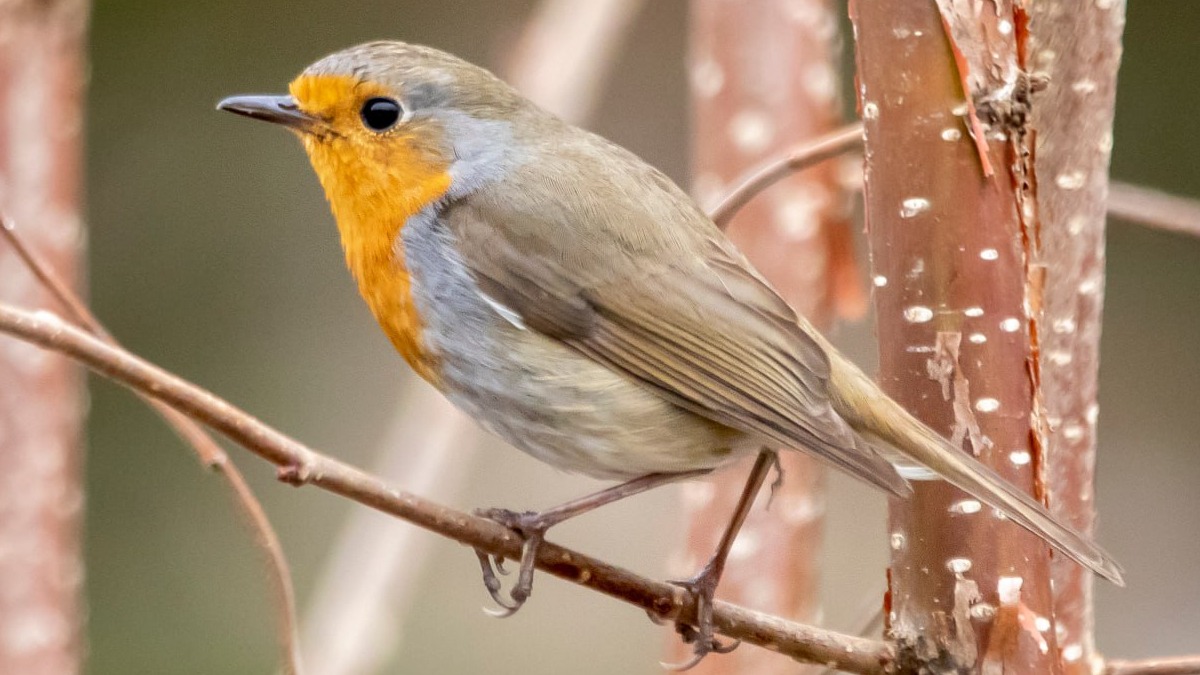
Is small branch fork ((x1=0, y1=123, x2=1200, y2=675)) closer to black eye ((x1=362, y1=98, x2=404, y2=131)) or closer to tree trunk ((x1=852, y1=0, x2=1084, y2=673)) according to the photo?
tree trunk ((x1=852, y1=0, x2=1084, y2=673))

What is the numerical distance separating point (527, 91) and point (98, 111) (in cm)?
390

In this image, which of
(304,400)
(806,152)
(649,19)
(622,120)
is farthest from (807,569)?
(649,19)

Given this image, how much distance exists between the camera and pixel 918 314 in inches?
71.5

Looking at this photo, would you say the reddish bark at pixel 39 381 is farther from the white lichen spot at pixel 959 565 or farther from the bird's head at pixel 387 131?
the white lichen spot at pixel 959 565

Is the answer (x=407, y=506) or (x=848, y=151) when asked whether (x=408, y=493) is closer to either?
(x=407, y=506)

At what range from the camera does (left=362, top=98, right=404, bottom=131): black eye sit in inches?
98.0

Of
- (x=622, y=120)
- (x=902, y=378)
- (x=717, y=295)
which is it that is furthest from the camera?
(x=622, y=120)

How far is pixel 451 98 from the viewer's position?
2555 millimetres

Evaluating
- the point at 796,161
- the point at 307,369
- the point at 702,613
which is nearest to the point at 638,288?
the point at 796,161

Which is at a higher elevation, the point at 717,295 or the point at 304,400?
the point at 304,400

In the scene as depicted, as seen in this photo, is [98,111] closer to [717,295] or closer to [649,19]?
[649,19]

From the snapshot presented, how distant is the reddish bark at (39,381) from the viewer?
2221 millimetres

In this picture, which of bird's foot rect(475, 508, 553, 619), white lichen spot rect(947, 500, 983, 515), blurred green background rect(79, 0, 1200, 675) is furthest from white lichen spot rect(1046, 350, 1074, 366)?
blurred green background rect(79, 0, 1200, 675)

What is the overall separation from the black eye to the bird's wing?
21 centimetres
